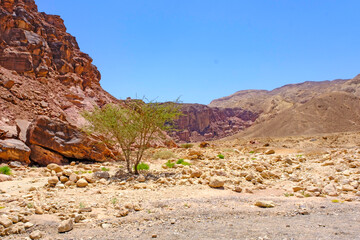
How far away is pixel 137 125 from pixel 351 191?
7.90 m

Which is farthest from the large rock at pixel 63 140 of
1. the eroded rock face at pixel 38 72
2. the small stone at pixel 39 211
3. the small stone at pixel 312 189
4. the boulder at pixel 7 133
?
the small stone at pixel 312 189

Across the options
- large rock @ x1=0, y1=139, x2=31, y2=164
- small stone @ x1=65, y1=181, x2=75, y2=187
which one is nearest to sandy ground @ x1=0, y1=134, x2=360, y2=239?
small stone @ x1=65, y1=181, x2=75, y2=187

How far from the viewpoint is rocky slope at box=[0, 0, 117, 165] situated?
1432 cm

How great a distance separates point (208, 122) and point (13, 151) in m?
78.1

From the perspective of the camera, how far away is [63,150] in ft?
47.9

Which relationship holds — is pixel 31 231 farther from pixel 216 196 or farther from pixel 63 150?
pixel 63 150

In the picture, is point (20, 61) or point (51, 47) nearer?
point (20, 61)

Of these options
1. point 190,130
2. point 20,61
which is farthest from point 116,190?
point 190,130

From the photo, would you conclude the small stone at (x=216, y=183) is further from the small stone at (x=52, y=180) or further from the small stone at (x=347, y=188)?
the small stone at (x=52, y=180)

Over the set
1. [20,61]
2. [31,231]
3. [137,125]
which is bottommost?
[31,231]

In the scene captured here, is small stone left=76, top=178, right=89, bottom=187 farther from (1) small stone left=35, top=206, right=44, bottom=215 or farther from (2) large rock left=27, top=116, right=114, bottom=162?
(2) large rock left=27, top=116, right=114, bottom=162

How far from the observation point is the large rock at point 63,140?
14.3 meters

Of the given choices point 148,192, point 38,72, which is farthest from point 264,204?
point 38,72

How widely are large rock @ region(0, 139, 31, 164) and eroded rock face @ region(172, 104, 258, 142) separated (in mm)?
69348
